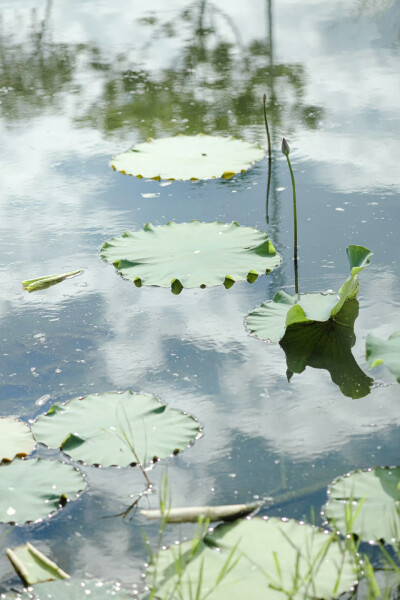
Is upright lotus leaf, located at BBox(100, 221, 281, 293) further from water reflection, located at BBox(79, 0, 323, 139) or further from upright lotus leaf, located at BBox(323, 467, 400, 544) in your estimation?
water reflection, located at BBox(79, 0, 323, 139)

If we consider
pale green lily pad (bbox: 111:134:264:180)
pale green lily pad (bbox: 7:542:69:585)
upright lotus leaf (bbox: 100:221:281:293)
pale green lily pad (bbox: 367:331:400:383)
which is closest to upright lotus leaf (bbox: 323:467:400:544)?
pale green lily pad (bbox: 367:331:400:383)

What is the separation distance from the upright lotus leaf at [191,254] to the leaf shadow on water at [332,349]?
36cm

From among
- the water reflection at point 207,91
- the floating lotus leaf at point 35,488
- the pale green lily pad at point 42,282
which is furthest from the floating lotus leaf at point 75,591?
the water reflection at point 207,91

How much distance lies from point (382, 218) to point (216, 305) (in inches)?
33.3

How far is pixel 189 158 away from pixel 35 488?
2.11 m

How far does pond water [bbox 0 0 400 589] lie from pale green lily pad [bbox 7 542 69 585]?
0.03 metres

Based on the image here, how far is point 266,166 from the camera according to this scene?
3.62m

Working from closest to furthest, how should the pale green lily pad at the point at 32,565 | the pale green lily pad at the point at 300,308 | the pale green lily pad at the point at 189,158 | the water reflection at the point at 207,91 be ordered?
the pale green lily pad at the point at 32,565
the pale green lily pad at the point at 300,308
the pale green lily pad at the point at 189,158
the water reflection at the point at 207,91

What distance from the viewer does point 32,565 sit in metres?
1.69

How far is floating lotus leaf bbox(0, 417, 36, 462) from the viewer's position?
6.54ft

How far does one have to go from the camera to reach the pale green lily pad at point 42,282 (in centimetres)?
284

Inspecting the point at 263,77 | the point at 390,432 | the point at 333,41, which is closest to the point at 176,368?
the point at 390,432

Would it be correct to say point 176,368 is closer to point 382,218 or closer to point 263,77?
point 382,218

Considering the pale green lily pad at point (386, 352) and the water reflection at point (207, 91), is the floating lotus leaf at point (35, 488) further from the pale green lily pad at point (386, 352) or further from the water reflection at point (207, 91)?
the water reflection at point (207, 91)
